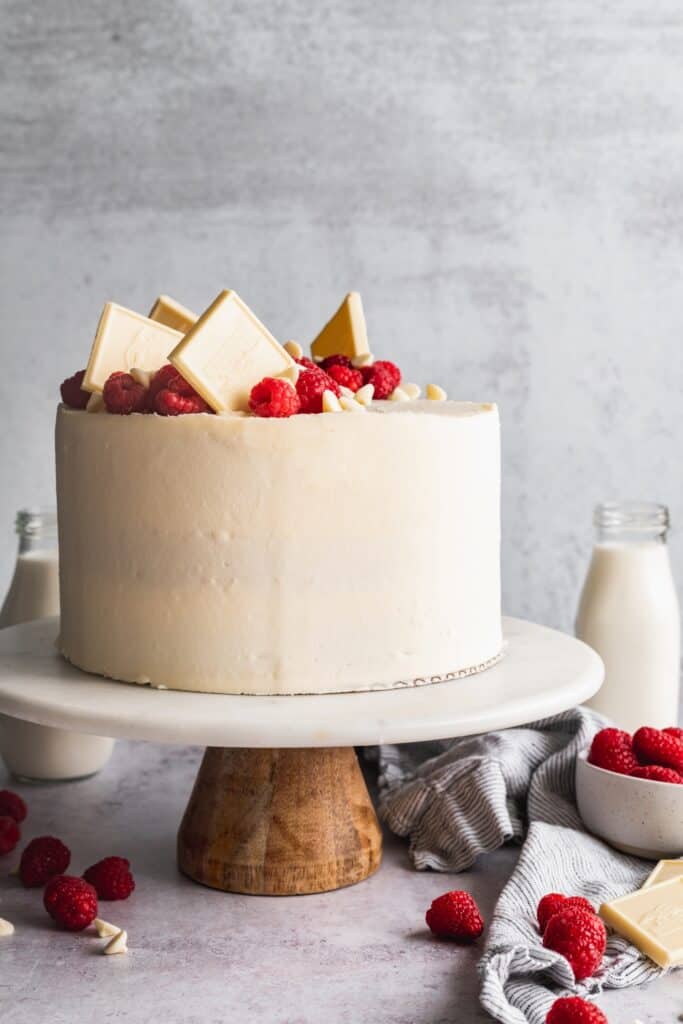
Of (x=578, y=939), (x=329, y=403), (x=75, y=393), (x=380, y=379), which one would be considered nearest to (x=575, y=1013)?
(x=578, y=939)

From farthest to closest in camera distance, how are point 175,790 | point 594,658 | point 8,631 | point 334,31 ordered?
1. point 334,31
2. point 175,790
3. point 8,631
4. point 594,658

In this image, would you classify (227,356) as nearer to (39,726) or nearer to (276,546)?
(276,546)

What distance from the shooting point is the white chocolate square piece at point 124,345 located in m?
1.43

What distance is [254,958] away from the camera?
132 centimetres

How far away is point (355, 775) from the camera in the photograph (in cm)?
153

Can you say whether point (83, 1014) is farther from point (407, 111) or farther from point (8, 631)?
point (407, 111)

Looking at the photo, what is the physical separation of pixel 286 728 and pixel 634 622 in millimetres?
889

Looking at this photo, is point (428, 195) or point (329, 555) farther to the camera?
point (428, 195)

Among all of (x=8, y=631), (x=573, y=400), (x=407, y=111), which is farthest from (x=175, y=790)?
(x=407, y=111)

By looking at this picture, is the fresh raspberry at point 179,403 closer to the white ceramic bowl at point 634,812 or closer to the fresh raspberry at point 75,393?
→ the fresh raspberry at point 75,393

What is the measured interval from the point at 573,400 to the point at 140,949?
1.40 m

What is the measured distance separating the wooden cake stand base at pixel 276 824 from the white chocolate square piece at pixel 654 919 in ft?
1.03

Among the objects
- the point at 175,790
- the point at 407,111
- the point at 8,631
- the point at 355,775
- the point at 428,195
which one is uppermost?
the point at 407,111

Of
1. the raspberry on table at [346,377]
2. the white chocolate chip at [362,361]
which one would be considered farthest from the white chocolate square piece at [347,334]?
the raspberry on table at [346,377]
